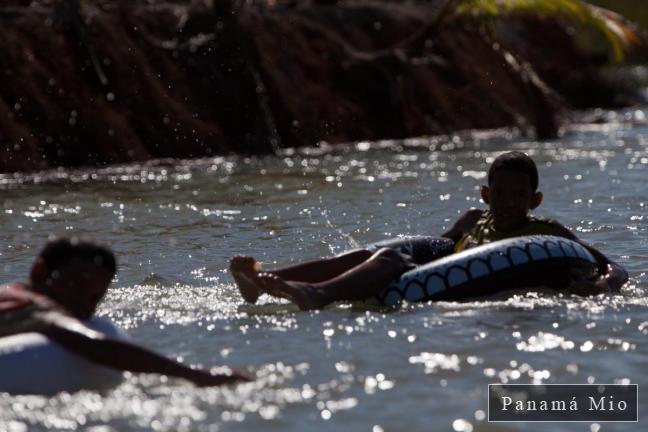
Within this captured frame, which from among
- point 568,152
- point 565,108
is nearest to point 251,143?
point 568,152

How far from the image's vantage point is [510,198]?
876 centimetres

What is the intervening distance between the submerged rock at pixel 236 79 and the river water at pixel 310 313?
3.40 feet

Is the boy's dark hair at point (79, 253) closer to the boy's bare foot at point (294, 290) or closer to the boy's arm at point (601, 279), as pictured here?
the boy's bare foot at point (294, 290)

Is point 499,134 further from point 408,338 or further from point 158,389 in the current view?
point 158,389

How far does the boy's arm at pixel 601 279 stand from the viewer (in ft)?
27.6

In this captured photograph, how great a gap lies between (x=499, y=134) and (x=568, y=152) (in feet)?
11.1

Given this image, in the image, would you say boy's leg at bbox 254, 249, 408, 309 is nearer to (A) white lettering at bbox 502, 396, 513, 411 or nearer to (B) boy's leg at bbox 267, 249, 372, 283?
(B) boy's leg at bbox 267, 249, 372, 283

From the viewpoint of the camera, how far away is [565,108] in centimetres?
2795

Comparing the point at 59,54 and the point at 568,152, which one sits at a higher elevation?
the point at 59,54

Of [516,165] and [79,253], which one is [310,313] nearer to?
[516,165]

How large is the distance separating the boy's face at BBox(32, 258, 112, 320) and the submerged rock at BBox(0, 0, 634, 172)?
1011cm

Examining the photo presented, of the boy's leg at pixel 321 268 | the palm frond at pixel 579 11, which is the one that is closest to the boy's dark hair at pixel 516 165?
the boy's leg at pixel 321 268

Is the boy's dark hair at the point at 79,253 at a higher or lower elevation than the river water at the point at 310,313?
higher

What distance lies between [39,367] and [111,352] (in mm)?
305
